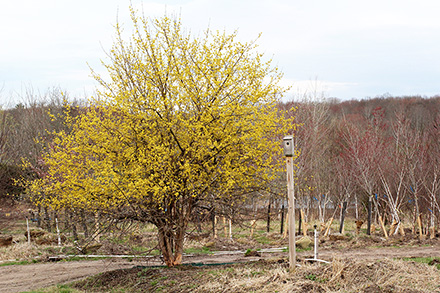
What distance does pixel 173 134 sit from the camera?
27.2ft

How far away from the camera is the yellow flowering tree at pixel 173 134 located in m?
8.13

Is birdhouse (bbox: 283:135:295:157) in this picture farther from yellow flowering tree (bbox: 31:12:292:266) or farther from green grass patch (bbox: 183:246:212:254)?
green grass patch (bbox: 183:246:212:254)

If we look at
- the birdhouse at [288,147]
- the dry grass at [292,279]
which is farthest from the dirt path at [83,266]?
the birdhouse at [288,147]

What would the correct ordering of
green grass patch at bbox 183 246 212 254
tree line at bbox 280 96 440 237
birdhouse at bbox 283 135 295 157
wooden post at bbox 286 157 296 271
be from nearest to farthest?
wooden post at bbox 286 157 296 271, birdhouse at bbox 283 135 295 157, green grass patch at bbox 183 246 212 254, tree line at bbox 280 96 440 237

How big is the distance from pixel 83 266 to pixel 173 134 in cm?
511

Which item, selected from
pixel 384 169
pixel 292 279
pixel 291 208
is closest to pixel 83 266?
pixel 292 279

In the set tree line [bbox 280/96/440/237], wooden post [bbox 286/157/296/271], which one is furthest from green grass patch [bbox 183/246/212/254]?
wooden post [bbox 286/157/296/271]

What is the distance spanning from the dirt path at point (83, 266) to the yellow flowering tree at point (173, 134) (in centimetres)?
166

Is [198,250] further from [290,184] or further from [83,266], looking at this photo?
[290,184]

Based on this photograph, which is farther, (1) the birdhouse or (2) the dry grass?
(1) the birdhouse

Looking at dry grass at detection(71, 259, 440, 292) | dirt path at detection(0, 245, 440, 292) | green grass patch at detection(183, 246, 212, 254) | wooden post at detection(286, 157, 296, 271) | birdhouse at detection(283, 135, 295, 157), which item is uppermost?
birdhouse at detection(283, 135, 295, 157)

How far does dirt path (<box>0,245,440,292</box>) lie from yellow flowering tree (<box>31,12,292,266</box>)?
166 cm

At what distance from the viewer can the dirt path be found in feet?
31.0

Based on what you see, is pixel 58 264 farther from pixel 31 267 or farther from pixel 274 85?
pixel 274 85
